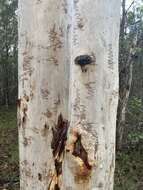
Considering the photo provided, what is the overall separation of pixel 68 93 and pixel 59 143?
0.76 feet

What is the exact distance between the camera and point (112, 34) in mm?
1564

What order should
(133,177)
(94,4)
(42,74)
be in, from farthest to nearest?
1. (133,177)
2. (42,74)
3. (94,4)

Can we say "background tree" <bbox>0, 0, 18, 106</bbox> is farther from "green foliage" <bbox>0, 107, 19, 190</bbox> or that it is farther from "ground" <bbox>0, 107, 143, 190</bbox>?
"ground" <bbox>0, 107, 143, 190</bbox>

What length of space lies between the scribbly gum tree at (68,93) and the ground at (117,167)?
5.26m

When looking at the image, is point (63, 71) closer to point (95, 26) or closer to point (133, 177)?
point (95, 26)

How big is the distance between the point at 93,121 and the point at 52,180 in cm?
47

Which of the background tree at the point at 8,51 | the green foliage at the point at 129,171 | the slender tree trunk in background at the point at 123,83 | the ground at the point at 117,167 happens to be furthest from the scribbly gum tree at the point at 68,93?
the background tree at the point at 8,51

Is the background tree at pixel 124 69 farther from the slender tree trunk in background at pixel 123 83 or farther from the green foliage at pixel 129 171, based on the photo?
the green foliage at pixel 129 171

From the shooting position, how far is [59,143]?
1.82 meters

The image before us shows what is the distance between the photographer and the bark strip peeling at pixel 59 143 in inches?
71.9

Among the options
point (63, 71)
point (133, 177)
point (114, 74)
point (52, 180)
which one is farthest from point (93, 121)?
point (133, 177)

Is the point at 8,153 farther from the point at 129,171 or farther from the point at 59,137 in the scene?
the point at 59,137

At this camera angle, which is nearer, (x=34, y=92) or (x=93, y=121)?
(x=93, y=121)

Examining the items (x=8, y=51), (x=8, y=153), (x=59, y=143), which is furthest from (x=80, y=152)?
(x=8, y=51)
